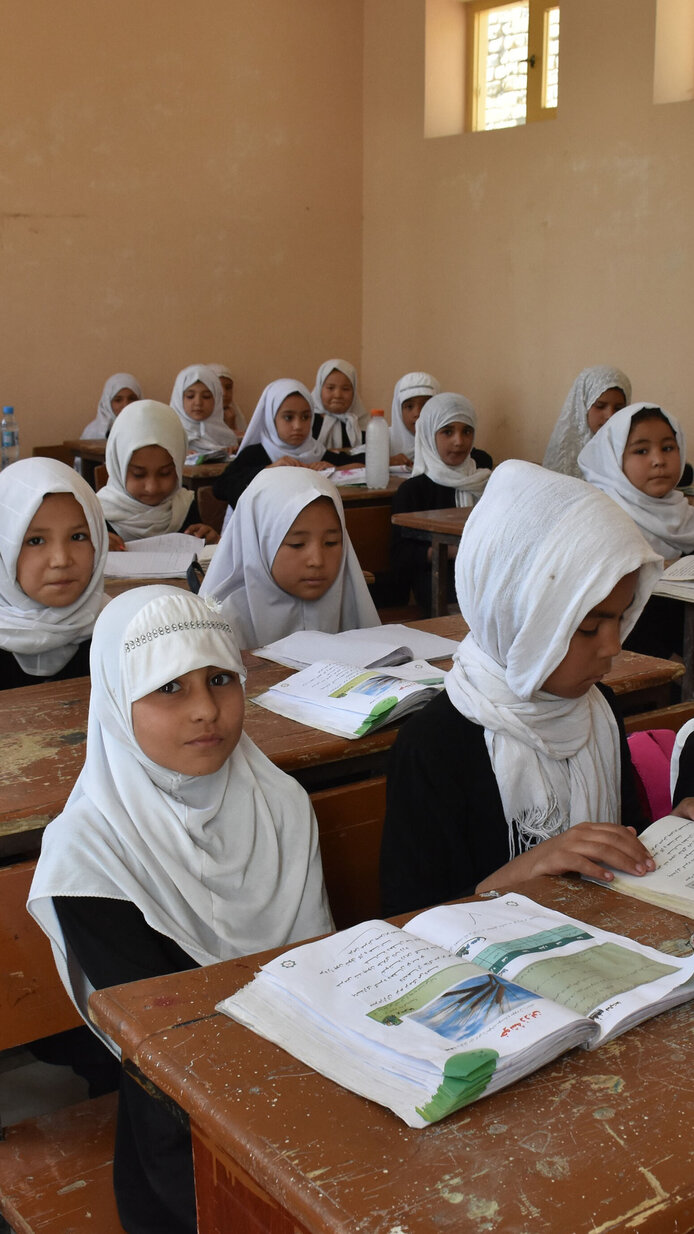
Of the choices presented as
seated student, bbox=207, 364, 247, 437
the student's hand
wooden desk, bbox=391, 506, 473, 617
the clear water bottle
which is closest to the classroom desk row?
the student's hand

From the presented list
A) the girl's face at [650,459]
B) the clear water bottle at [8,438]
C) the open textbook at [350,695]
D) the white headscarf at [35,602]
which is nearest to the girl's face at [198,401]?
the clear water bottle at [8,438]

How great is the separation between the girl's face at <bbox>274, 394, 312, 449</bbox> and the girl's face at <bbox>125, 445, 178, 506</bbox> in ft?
5.76

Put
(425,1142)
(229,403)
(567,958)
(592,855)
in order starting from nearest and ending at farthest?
(425,1142) → (567,958) → (592,855) → (229,403)

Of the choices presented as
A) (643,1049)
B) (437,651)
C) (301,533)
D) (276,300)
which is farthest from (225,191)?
(643,1049)

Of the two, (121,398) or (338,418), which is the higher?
(121,398)

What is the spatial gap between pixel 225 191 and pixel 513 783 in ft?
23.4

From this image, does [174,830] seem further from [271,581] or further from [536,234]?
[536,234]

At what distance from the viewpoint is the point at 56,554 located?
2.66 m

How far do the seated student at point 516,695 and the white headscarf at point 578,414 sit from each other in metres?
4.69

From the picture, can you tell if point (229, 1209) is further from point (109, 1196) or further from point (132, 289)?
point (132, 289)

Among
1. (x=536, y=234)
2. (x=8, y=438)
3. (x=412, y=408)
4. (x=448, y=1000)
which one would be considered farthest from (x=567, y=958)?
(x=536, y=234)

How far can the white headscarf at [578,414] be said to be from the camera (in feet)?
20.1

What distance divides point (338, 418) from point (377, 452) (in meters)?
2.46

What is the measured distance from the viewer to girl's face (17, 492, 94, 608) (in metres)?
2.64
